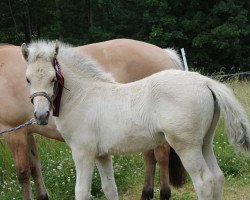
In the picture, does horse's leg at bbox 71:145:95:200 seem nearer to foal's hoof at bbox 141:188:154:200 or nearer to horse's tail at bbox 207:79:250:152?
horse's tail at bbox 207:79:250:152

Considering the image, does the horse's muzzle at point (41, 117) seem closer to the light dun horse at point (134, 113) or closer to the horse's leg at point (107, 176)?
the light dun horse at point (134, 113)

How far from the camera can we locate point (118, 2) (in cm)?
2855

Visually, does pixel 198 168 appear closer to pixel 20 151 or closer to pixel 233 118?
pixel 233 118

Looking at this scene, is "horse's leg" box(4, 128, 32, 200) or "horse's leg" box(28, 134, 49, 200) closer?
"horse's leg" box(4, 128, 32, 200)

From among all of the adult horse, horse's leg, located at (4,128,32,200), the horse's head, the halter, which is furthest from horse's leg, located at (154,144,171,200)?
the horse's head

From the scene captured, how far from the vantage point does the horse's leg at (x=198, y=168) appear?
3.25 meters

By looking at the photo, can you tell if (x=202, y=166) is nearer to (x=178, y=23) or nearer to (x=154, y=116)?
(x=154, y=116)

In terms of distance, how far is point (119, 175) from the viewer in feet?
18.9

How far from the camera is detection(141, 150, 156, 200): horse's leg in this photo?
5195 millimetres

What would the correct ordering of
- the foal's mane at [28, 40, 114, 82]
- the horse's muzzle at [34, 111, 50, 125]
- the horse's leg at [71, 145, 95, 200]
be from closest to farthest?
the horse's muzzle at [34, 111, 50, 125] → the horse's leg at [71, 145, 95, 200] → the foal's mane at [28, 40, 114, 82]

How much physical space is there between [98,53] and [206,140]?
2.19 metres

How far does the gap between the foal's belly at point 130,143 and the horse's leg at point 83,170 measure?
0.12 metres

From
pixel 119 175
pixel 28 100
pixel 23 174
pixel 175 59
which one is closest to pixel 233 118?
pixel 175 59

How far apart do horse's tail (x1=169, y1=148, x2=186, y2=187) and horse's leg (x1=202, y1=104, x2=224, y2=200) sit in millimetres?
1626
